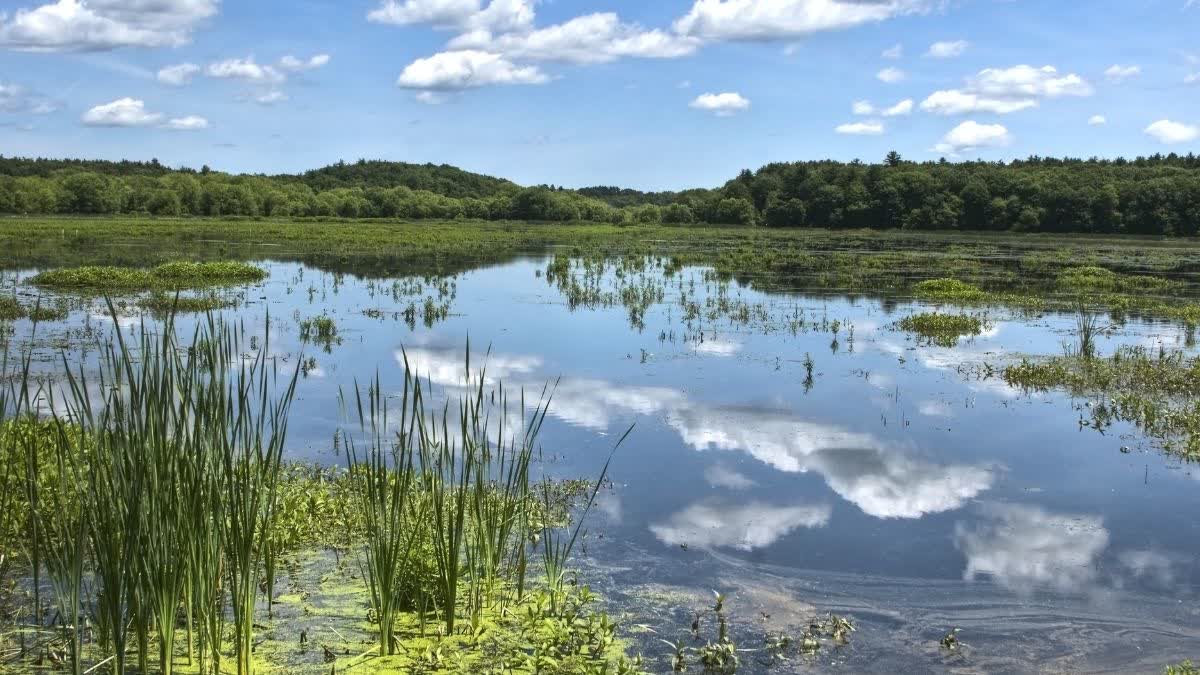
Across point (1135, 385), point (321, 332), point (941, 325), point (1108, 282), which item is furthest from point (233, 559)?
point (1108, 282)

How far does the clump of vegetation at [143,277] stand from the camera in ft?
89.8

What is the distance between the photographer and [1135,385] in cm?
1556

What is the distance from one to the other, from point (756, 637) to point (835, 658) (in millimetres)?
559

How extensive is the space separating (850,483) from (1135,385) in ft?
24.9

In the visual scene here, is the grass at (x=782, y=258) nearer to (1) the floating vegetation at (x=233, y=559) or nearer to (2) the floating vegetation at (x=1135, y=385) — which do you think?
(2) the floating vegetation at (x=1135, y=385)

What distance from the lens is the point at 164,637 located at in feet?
16.3

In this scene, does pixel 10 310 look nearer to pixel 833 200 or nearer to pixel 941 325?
pixel 941 325

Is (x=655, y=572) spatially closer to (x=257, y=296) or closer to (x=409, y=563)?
(x=409, y=563)

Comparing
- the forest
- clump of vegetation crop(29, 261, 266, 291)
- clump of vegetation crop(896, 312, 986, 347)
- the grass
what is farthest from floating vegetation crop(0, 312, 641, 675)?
the forest

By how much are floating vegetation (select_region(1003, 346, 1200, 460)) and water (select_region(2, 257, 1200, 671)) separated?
17.2 inches

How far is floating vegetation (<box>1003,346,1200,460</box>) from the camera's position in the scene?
13.0m

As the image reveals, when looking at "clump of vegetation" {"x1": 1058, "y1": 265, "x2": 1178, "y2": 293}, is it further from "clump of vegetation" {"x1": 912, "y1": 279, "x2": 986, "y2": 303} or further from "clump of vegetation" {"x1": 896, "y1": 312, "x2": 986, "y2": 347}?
"clump of vegetation" {"x1": 896, "y1": 312, "x2": 986, "y2": 347}

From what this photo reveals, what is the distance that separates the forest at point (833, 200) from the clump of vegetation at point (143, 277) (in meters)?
71.6

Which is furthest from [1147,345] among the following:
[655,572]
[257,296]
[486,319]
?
[257,296]
